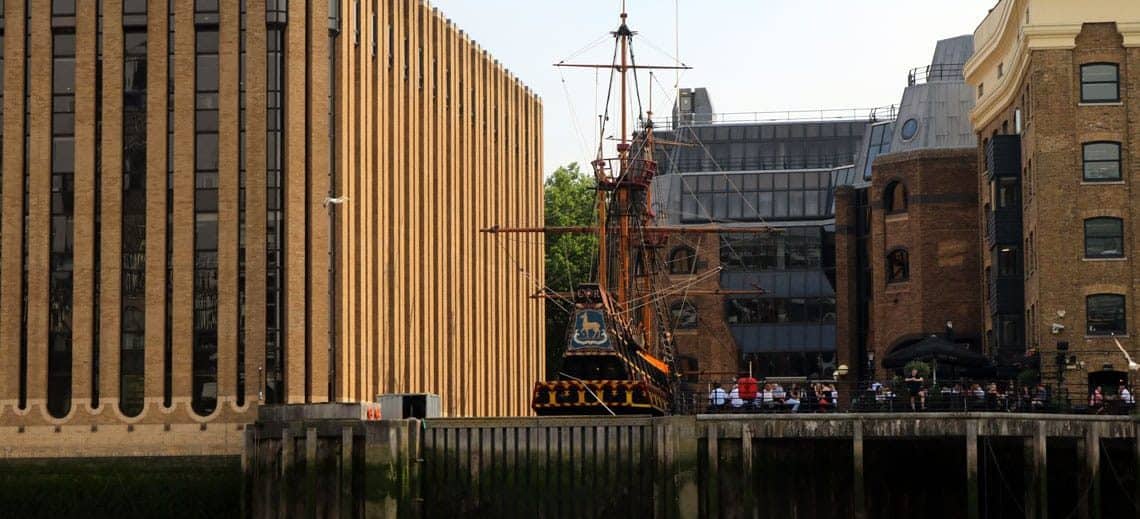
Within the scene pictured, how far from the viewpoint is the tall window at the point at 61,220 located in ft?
233

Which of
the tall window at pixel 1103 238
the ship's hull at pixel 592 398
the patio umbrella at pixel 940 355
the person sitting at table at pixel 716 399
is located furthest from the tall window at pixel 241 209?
the tall window at pixel 1103 238

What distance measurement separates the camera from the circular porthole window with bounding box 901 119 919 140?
108312 mm

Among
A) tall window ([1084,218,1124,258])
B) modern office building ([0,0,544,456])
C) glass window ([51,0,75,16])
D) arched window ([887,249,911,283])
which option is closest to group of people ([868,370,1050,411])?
tall window ([1084,218,1124,258])

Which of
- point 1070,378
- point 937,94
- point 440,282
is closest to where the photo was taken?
point 1070,378

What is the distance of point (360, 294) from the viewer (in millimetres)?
74438

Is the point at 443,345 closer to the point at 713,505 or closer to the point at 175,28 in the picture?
the point at 175,28

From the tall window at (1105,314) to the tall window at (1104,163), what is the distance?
13.3 ft

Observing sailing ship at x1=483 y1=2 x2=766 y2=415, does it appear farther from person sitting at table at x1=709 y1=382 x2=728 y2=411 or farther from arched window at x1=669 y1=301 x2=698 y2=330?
arched window at x1=669 y1=301 x2=698 y2=330

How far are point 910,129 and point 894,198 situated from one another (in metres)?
7.65

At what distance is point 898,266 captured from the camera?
101938 mm

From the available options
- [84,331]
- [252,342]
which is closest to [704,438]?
[252,342]

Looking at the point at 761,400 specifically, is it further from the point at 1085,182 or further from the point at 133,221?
the point at 133,221

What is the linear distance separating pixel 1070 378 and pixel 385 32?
26642 mm

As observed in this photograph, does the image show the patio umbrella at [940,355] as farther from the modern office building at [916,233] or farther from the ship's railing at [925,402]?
the modern office building at [916,233]
